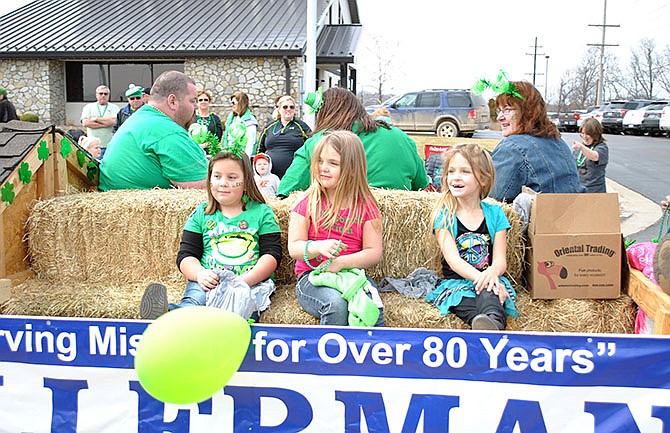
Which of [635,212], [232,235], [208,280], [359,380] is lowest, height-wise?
[635,212]

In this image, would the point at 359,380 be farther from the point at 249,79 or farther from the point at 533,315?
the point at 249,79

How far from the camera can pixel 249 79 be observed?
20.5 meters

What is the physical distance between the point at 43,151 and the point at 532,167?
131 inches

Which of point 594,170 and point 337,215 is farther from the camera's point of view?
point 594,170

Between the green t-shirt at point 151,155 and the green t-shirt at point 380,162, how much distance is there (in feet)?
2.29

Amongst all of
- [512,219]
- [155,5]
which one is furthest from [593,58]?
[512,219]

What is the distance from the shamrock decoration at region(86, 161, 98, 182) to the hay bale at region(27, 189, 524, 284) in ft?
2.02

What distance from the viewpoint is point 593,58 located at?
8806 centimetres

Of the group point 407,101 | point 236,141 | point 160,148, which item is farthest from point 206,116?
point 407,101

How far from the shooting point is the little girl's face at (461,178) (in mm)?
3822

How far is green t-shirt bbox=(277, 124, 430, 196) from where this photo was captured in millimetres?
4855

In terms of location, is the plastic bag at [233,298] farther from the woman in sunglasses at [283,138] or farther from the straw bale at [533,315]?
the woman in sunglasses at [283,138]

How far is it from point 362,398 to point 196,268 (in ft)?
4.55

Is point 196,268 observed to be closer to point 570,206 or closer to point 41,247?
point 41,247
